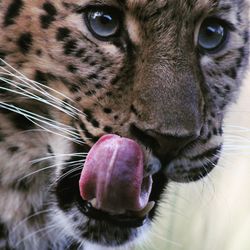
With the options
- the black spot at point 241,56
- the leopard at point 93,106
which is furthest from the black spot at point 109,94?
the black spot at point 241,56

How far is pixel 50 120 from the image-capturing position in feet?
9.48

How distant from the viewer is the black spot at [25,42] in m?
2.88

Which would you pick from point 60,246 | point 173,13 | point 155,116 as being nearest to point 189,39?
point 173,13

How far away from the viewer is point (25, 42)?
2883 mm

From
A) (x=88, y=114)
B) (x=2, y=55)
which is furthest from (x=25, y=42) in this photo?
(x=88, y=114)

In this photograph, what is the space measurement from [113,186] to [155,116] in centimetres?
26

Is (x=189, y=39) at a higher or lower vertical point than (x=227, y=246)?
higher

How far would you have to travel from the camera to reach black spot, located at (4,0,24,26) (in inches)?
114

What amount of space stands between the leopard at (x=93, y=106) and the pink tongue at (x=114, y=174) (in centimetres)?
3

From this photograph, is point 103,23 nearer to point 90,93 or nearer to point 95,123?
point 90,93

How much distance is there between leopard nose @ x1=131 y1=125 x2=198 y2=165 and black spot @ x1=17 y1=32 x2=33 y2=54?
0.48 m

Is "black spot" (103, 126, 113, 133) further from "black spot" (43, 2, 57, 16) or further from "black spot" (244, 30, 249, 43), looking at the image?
"black spot" (244, 30, 249, 43)

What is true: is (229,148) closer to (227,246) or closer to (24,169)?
(24,169)

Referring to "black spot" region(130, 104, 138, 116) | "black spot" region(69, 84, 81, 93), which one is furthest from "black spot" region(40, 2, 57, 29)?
"black spot" region(130, 104, 138, 116)
